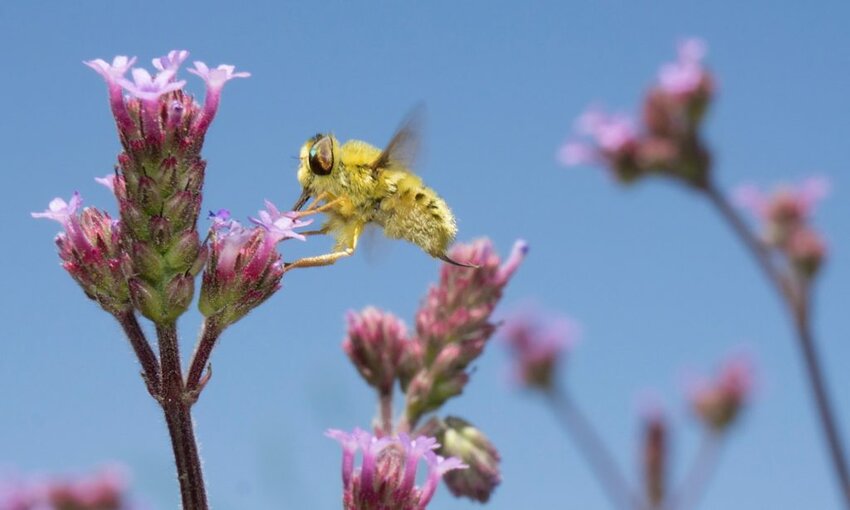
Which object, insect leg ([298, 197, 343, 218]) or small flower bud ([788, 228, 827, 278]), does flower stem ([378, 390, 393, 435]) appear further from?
small flower bud ([788, 228, 827, 278])

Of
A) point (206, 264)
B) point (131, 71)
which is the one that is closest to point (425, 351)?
point (206, 264)

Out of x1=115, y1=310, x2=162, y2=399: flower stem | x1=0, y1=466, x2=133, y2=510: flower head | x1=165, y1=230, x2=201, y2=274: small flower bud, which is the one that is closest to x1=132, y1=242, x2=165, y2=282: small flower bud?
x1=165, y1=230, x2=201, y2=274: small flower bud

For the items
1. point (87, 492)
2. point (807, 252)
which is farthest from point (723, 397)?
point (87, 492)

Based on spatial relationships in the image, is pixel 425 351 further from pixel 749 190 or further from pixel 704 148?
pixel 749 190

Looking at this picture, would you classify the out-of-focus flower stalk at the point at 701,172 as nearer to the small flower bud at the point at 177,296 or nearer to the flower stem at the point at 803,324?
the flower stem at the point at 803,324

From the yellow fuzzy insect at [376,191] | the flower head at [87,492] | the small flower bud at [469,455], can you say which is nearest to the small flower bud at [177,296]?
the yellow fuzzy insect at [376,191]

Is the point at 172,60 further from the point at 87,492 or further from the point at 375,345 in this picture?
the point at 87,492
